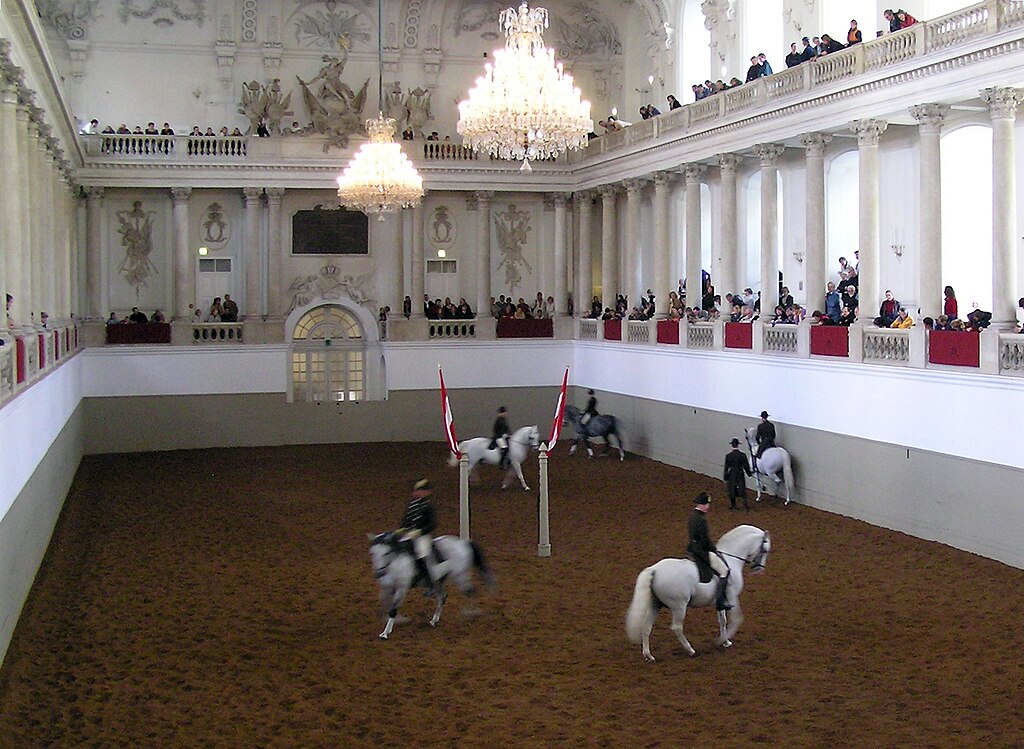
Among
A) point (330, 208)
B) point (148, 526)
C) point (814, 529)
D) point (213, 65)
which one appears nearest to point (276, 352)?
point (330, 208)

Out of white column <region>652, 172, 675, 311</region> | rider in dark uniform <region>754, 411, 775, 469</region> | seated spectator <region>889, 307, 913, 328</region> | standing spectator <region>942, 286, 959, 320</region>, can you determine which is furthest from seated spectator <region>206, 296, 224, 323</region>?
standing spectator <region>942, 286, 959, 320</region>

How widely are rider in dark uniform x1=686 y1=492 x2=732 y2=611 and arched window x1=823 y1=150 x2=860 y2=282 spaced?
657 inches

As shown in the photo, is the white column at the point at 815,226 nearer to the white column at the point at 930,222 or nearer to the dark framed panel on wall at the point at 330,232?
the white column at the point at 930,222

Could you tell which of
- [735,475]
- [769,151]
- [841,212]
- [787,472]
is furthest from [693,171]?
[735,475]

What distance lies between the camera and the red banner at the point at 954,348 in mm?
19156

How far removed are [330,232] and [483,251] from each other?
492 cm

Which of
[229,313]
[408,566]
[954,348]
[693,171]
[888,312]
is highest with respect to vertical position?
[693,171]

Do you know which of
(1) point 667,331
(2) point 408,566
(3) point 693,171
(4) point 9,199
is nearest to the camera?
(2) point 408,566

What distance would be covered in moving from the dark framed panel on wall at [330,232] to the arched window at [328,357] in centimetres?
198

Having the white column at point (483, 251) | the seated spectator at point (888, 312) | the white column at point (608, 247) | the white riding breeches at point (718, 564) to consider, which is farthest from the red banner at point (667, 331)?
the white riding breeches at point (718, 564)

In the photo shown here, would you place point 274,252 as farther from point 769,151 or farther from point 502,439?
point 769,151

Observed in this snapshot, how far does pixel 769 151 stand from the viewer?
86.0ft

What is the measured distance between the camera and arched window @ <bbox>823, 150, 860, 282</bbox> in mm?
28062

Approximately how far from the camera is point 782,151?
85.6ft
